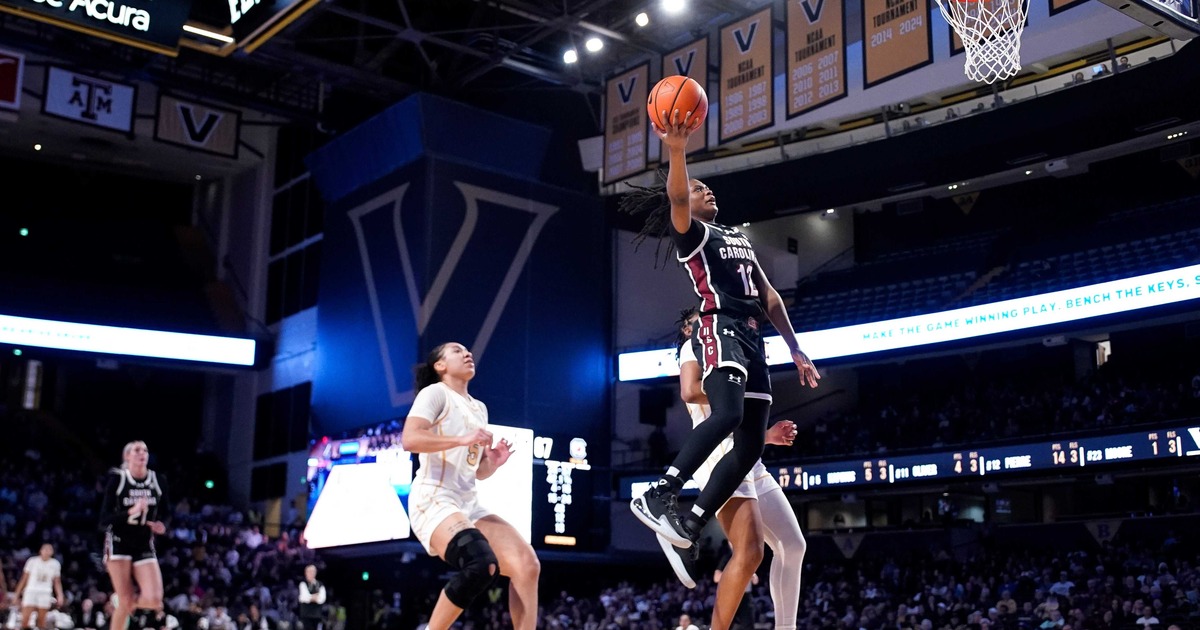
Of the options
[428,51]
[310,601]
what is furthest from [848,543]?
[428,51]

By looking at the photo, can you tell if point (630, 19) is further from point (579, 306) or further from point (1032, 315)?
point (1032, 315)

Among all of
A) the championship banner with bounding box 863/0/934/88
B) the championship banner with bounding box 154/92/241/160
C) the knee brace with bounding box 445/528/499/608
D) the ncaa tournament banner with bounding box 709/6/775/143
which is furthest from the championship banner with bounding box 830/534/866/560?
the knee brace with bounding box 445/528/499/608

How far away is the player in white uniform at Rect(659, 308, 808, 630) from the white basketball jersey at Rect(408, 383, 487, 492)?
3.98ft

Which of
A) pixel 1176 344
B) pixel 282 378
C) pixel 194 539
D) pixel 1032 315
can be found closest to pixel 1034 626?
pixel 1032 315

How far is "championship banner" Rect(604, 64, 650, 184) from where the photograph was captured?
2166 cm

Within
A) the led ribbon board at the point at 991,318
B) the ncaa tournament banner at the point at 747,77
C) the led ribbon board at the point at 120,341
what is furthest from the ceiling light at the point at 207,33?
the led ribbon board at the point at 991,318

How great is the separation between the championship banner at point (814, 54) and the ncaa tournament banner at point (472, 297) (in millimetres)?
9145

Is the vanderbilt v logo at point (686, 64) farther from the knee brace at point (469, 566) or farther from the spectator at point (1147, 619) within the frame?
the knee brace at point (469, 566)

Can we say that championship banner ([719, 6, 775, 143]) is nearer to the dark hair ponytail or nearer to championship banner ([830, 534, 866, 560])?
championship banner ([830, 534, 866, 560])

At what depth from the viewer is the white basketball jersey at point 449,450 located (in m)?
7.08

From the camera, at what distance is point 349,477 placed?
77.5 feet

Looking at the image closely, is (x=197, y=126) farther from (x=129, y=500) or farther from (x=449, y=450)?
(x=449, y=450)

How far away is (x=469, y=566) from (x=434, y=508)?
20.3 inches

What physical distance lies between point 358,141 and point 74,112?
580cm
